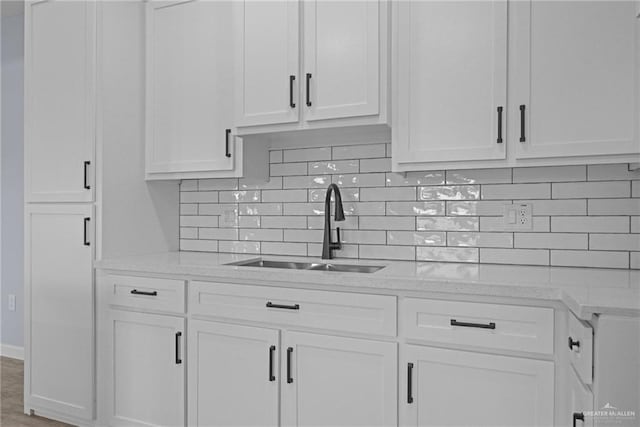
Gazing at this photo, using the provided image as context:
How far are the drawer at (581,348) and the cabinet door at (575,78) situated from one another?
29.5 inches

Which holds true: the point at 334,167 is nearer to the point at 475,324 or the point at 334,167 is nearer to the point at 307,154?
the point at 307,154

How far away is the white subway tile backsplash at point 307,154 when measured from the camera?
2707mm

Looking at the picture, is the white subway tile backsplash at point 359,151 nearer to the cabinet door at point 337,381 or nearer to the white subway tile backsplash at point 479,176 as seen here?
the white subway tile backsplash at point 479,176

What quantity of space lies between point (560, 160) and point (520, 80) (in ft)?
1.21

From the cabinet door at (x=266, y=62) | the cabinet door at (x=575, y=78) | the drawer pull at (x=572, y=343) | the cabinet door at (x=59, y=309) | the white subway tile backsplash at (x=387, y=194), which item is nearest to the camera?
the drawer pull at (x=572, y=343)

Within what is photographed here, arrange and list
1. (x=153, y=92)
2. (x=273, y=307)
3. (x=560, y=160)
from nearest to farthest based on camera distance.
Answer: (x=560, y=160) < (x=273, y=307) < (x=153, y=92)

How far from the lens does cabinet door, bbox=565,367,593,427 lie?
1380mm

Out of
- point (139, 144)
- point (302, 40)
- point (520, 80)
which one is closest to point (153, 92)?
point (139, 144)

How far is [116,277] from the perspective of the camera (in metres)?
2.53

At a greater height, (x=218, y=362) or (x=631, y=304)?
(x=631, y=304)

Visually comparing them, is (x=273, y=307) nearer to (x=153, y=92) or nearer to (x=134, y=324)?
(x=134, y=324)

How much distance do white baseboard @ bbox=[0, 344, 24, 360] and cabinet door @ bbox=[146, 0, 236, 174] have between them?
2.21 meters

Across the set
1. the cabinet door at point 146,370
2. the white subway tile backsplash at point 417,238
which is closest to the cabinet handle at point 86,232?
the cabinet door at point 146,370

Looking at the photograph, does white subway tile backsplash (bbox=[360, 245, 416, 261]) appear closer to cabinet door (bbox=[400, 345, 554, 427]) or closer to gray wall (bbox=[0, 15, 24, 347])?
cabinet door (bbox=[400, 345, 554, 427])
